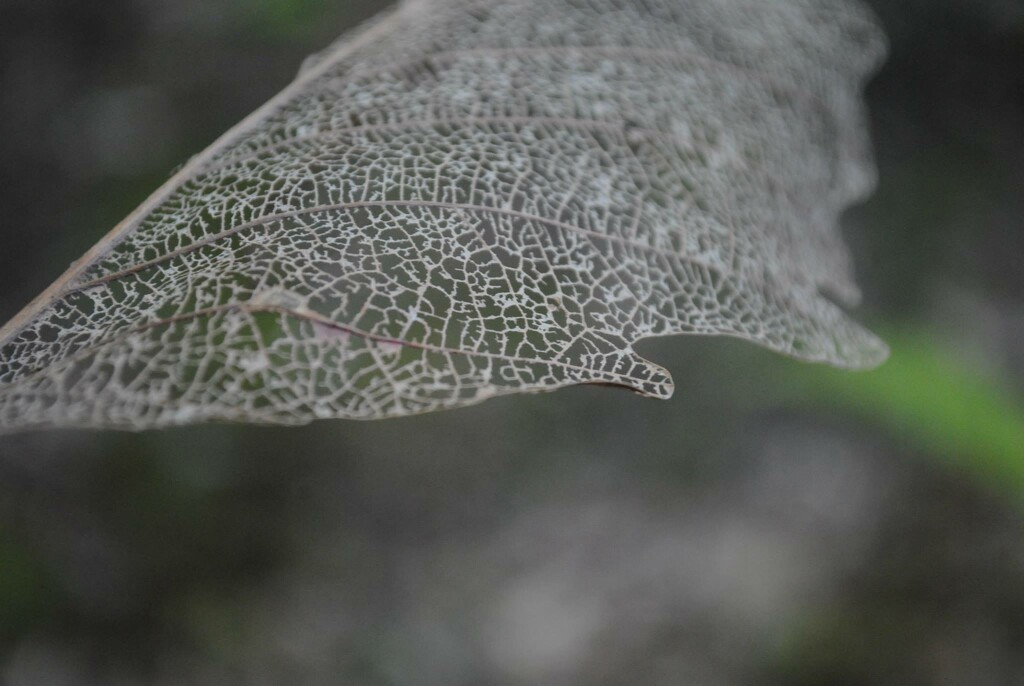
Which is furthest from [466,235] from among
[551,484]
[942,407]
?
[551,484]

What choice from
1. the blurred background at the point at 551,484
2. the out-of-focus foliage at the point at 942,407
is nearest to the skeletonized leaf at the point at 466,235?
the out-of-focus foliage at the point at 942,407

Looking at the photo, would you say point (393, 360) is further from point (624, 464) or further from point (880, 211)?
point (880, 211)

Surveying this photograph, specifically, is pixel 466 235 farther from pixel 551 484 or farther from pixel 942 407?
pixel 551 484

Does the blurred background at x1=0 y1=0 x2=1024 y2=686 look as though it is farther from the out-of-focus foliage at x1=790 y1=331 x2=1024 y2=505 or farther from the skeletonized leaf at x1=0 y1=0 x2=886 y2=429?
the skeletonized leaf at x1=0 y1=0 x2=886 y2=429

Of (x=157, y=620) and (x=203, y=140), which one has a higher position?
(x=203, y=140)

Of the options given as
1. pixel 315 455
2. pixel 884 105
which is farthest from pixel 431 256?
pixel 884 105

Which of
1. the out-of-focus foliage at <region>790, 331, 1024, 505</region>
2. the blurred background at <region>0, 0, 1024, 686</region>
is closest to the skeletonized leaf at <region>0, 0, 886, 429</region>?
the out-of-focus foliage at <region>790, 331, 1024, 505</region>
